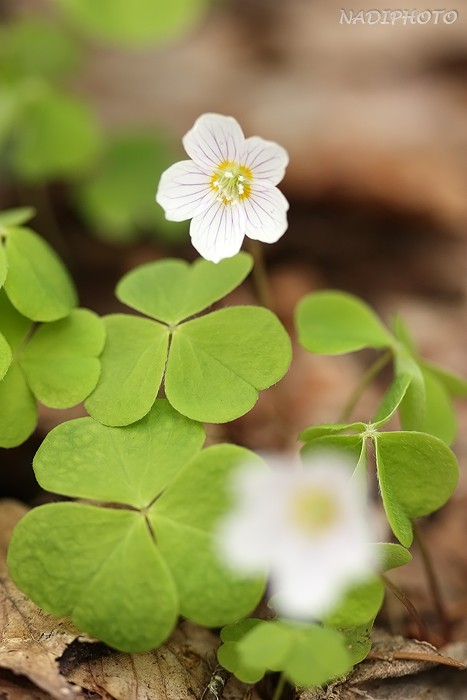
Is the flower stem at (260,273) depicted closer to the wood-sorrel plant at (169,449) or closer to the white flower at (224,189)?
the wood-sorrel plant at (169,449)

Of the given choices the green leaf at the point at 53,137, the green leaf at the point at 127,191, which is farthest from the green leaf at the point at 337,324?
the green leaf at the point at 53,137

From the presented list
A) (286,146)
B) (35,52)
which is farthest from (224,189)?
(35,52)

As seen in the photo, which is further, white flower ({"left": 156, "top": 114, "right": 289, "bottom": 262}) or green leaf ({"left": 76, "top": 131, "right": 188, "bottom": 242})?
green leaf ({"left": 76, "top": 131, "right": 188, "bottom": 242})

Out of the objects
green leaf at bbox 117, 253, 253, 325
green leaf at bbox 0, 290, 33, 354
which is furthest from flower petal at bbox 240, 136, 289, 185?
green leaf at bbox 0, 290, 33, 354

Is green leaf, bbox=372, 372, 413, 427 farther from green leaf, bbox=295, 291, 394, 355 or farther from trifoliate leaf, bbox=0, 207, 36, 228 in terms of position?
trifoliate leaf, bbox=0, 207, 36, 228

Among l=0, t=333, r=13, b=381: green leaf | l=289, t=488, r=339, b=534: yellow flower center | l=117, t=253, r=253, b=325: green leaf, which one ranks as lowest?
l=289, t=488, r=339, b=534: yellow flower center

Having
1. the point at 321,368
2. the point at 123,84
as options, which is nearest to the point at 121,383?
the point at 321,368
